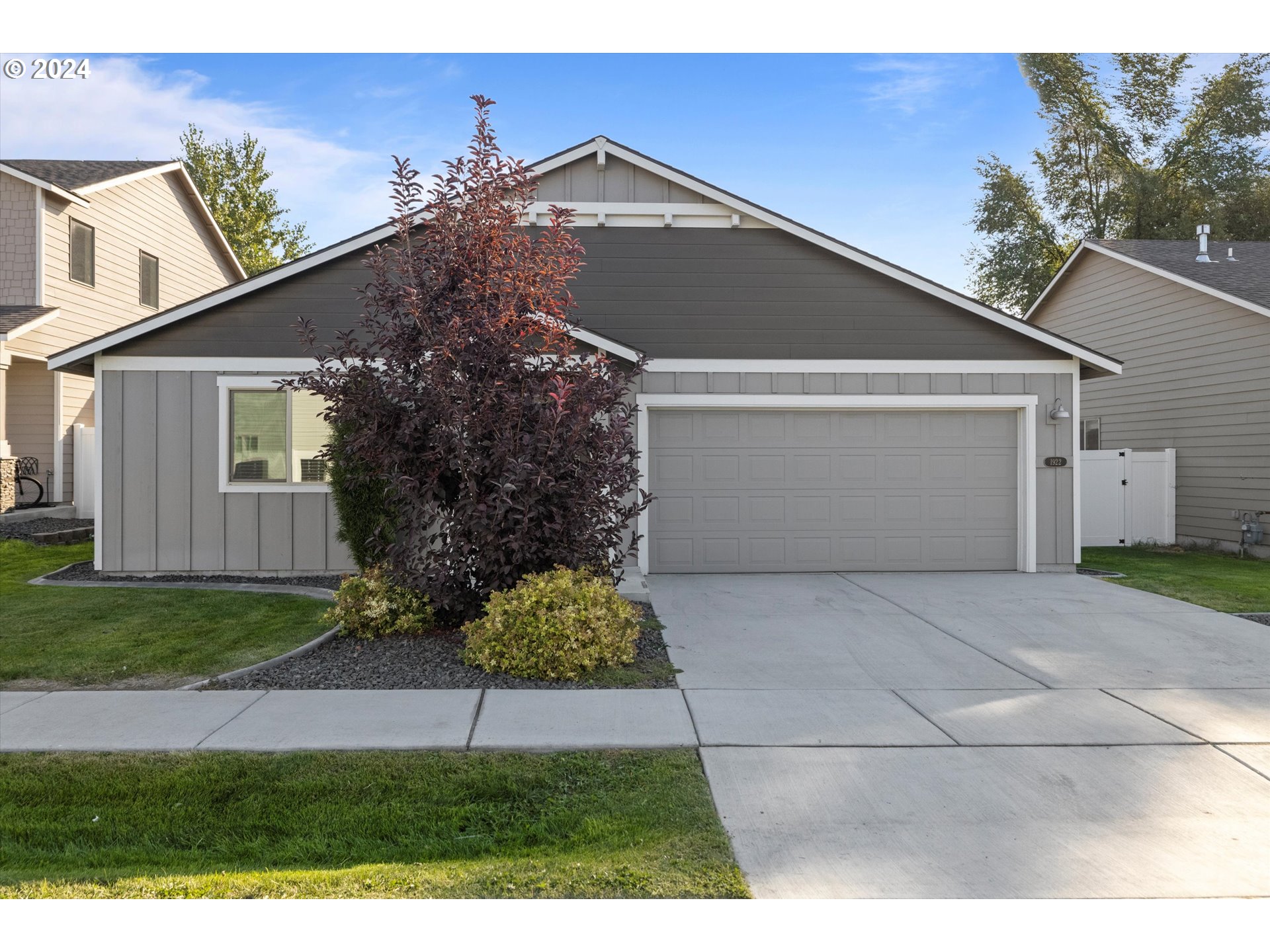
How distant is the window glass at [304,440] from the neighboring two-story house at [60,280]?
6929 millimetres

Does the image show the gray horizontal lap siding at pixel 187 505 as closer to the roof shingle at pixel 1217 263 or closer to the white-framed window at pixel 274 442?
the white-framed window at pixel 274 442

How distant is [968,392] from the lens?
11000mm

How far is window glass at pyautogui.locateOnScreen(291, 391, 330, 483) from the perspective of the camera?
406 inches

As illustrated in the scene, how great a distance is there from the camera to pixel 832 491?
1103 centimetres

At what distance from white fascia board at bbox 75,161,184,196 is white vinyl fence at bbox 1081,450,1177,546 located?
60.6 feet

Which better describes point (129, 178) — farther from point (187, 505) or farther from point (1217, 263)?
point (1217, 263)

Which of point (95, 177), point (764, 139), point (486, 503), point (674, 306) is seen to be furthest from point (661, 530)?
point (95, 177)

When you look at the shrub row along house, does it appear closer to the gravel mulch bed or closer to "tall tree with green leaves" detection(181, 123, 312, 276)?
the gravel mulch bed

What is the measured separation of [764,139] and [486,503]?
1193 centimetres

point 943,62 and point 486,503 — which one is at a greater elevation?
point 943,62

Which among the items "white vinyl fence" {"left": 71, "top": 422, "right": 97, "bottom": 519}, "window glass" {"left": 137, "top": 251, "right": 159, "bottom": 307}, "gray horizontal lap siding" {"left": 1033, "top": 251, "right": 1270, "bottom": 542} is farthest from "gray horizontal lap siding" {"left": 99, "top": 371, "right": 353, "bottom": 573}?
"gray horizontal lap siding" {"left": 1033, "top": 251, "right": 1270, "bottom": 542}

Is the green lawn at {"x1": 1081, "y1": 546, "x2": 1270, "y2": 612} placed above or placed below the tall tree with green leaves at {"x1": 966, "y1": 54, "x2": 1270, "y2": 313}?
below

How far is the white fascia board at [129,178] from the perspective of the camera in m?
16.1

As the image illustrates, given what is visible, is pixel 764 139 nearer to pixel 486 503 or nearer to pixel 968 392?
pixel 968 392
